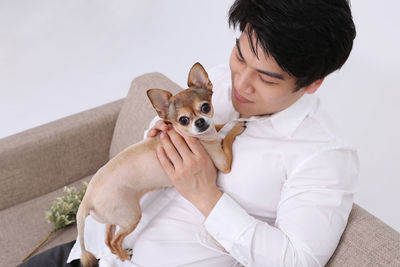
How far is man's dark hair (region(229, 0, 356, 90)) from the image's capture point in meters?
1.03

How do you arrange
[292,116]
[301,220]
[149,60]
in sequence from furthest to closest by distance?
[149,60] < [292,116] < [301,220]

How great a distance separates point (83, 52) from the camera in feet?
13.2

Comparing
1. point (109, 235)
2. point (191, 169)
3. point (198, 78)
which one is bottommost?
point (109, 235)

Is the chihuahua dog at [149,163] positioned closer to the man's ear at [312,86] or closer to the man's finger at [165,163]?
the man's finger at [165,163]

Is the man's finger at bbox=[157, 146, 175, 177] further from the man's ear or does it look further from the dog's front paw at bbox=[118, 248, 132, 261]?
the man's ear

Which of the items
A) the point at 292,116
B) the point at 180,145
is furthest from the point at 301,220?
the point at 180,145

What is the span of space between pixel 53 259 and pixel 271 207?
83cm

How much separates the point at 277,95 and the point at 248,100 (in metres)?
0.10

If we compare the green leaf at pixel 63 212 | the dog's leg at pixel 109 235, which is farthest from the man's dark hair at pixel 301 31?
the green leaf at pixel 63 212

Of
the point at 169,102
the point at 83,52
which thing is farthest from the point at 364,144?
the point at 83,52

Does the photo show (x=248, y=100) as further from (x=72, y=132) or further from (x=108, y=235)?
(x=72, y=132)

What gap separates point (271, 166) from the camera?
1230 millimetres

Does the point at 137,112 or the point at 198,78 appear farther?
the point at 137,112

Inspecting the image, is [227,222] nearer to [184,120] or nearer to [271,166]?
[271,166]
